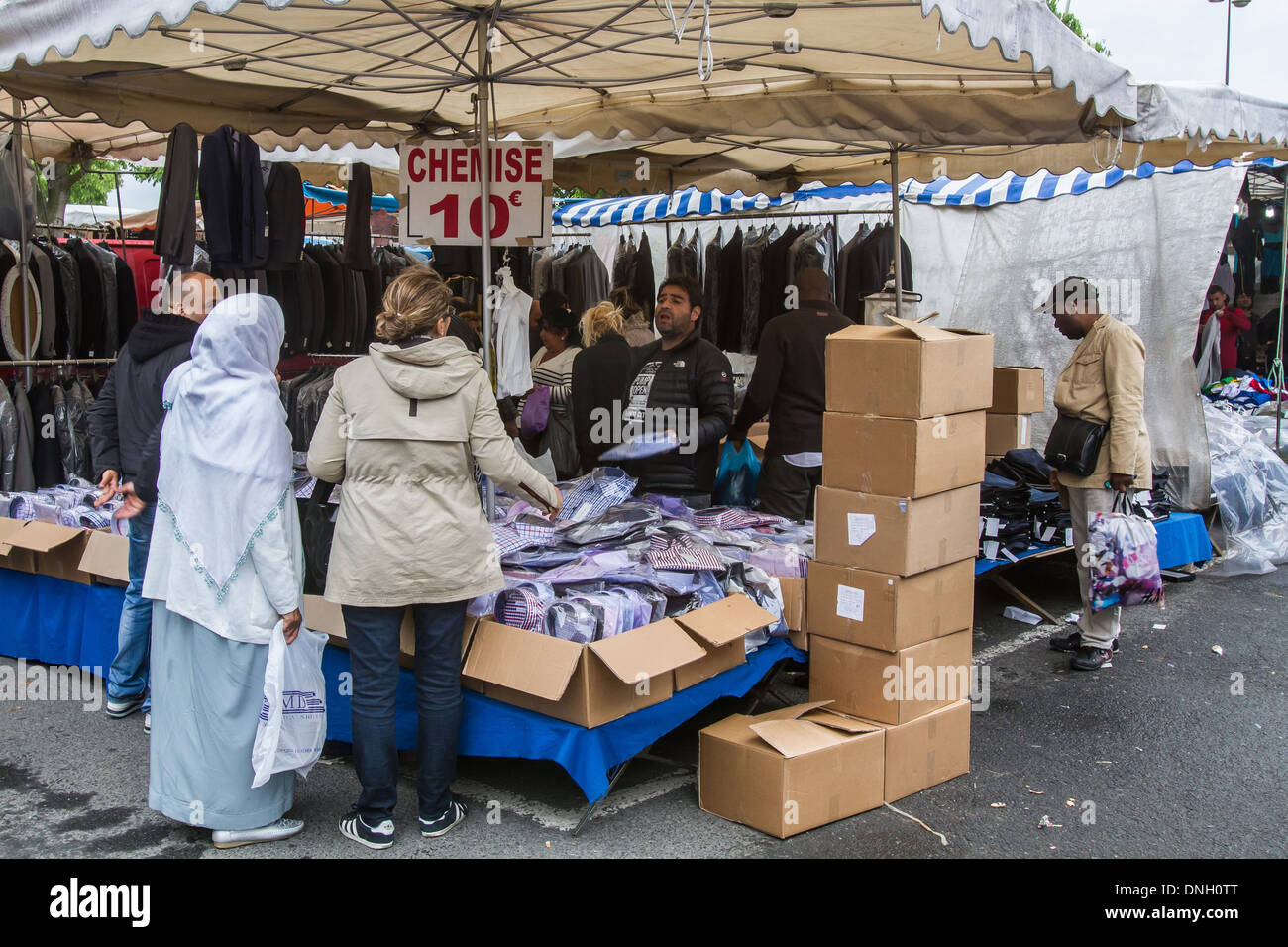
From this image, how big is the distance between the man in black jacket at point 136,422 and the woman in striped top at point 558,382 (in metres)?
2.53

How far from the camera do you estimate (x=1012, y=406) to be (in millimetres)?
6375

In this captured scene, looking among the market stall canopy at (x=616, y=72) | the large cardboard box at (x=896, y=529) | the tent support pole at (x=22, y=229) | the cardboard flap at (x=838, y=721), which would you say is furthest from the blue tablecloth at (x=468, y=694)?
the market stall canopy at (x=616, y=72)

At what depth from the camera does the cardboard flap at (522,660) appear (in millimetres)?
3525

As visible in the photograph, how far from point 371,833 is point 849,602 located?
187 centimetres

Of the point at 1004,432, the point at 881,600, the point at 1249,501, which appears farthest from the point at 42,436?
the point at 1249,501

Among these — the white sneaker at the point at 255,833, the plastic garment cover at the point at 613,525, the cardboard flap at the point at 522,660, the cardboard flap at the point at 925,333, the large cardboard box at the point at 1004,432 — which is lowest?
the white sneaker at the point at 255,833

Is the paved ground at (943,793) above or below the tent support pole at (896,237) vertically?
below

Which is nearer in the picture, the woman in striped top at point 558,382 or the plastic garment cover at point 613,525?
the plastic garment cover at point 613,525

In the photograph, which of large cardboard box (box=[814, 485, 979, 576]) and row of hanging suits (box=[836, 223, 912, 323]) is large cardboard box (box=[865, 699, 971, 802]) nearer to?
large cardboard box (box=[814, 485, 979, 576])

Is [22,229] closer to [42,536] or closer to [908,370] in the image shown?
[42,536]

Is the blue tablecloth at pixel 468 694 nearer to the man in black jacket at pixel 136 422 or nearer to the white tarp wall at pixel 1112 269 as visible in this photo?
the man in black jacket at pixel 136 422

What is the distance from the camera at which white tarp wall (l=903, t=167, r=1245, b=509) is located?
313 inches

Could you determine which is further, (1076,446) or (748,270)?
(748,270)

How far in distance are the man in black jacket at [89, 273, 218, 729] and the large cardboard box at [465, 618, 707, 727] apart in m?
1.68
